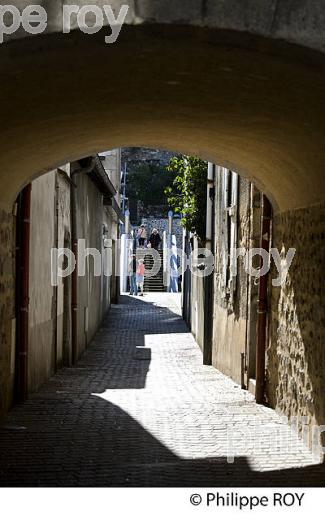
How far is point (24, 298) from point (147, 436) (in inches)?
89.3

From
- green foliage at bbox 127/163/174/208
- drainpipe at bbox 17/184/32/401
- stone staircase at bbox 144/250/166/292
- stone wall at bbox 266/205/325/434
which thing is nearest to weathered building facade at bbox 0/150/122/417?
drainpipe at bbox 17/184/32/401

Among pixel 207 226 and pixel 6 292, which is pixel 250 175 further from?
pixel 207 226

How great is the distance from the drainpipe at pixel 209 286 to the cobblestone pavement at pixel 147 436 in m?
1.13

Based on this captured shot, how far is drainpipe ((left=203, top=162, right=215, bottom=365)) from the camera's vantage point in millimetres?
13273

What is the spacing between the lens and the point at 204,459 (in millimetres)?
6090

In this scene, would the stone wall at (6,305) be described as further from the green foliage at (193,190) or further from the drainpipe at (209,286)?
the green foliage at (193,190)

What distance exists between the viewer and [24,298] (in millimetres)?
8406

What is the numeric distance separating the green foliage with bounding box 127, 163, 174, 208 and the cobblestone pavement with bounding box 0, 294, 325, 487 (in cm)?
3674

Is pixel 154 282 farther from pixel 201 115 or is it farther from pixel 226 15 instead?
pixel 226 15

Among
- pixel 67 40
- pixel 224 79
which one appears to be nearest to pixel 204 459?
pixel 224 79

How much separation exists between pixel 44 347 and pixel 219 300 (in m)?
3.29

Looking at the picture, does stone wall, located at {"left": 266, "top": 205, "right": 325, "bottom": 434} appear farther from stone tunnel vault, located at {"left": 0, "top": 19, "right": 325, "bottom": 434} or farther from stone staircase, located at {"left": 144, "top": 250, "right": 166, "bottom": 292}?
stone staircase, located at {"left": 144, "top": 250, "right": 166, "bottom": 292}

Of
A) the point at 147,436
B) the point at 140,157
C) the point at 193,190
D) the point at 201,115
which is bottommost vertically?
the point at 147,436

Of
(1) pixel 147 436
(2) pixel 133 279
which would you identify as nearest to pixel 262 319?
(1) pixel 147 436
